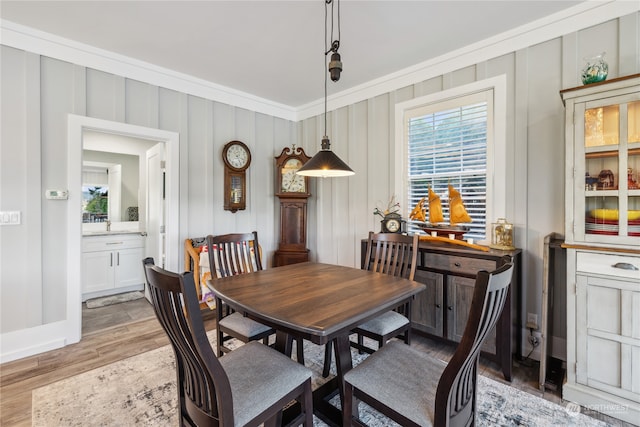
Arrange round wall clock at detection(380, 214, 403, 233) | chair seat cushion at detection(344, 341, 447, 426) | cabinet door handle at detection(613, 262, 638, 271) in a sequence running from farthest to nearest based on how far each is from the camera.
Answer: round wall clock at detection(380, 214, 403, 233) → cabinet door handle at detection(613, 262, 638, 271) → chair seat cushion at detection(344, 341, 447, 426)

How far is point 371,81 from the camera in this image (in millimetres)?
3498

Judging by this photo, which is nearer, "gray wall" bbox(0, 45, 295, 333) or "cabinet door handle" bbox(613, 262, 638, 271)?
"cabinet door handle" bbox(613, 262, 638, 271)

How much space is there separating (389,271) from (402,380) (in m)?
1.16

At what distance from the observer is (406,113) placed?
10.7 feet

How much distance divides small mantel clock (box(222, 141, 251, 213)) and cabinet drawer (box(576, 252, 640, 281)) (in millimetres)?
3488

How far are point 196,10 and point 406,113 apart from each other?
2.27 meters

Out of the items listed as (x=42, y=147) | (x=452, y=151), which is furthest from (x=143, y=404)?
(x=452, y=151)

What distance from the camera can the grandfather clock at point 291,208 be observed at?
160 inches

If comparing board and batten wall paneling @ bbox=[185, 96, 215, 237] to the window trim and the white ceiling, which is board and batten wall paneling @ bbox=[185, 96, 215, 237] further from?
the window trim

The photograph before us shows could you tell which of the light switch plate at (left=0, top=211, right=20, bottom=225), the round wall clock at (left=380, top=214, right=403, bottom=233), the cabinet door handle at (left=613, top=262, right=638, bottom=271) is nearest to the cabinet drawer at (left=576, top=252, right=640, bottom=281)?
the cabinet door handle at (left=613, top=262, right=638, bottom=271)

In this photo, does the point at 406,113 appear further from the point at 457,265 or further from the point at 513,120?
the point at 457,265

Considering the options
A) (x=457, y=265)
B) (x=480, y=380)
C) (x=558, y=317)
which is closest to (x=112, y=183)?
(x=457, y=265)

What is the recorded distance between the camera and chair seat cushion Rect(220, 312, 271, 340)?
6.26 ft

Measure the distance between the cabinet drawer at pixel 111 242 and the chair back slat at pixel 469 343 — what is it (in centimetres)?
471
